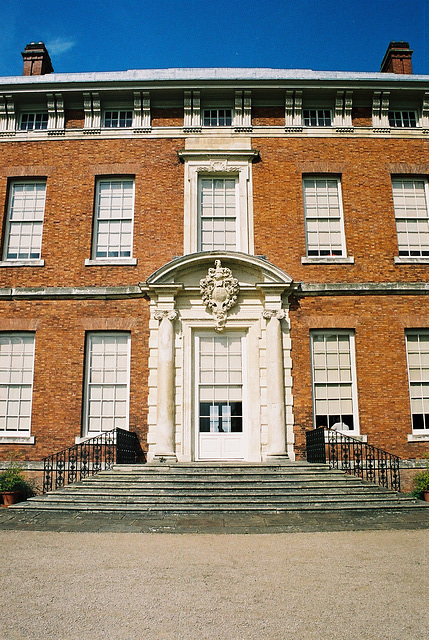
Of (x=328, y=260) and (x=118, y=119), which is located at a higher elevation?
(x=118, y=119)

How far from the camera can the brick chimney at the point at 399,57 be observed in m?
16.6

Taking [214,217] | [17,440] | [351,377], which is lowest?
[17,440]

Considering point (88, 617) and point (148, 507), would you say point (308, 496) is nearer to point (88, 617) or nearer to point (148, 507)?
point (148, 507)

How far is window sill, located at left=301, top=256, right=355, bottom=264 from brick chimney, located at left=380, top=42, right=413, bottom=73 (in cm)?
640

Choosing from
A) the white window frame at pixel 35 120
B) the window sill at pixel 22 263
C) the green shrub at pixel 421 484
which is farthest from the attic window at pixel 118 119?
the green shrub at pixel 421 484

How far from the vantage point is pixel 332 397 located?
13.5m

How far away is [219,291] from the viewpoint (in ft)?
44.6

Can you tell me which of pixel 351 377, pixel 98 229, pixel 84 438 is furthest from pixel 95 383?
pixel 351 377

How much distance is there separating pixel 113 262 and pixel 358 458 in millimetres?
7260

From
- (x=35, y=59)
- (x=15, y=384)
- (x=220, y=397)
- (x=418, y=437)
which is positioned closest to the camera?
(x=418, y=437)

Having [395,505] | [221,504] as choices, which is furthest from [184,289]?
[395,505]

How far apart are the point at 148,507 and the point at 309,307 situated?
6131 mm

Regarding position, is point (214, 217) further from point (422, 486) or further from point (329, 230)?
point (422, 486)

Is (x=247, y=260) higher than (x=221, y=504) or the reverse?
higher
